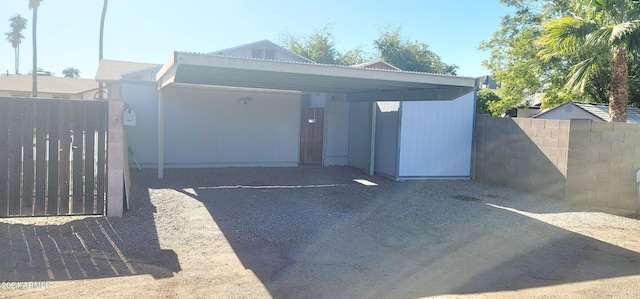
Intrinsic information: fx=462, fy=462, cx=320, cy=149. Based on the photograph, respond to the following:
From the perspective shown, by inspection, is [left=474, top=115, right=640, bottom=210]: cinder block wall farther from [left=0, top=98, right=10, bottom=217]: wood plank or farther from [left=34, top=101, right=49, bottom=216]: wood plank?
[left=0, top=98, right=10, bottom=217]: wood plank

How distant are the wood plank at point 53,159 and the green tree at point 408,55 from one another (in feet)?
116

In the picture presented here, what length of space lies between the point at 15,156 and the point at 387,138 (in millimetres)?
8314

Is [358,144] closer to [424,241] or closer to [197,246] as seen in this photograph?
[424,241]

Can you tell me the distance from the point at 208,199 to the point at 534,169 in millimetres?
6986

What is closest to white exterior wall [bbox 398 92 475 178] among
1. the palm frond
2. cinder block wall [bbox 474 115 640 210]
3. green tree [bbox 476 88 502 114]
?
cinder block wall [bbox 474 115 640 210]

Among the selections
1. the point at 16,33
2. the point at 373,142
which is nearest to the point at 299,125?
the point at 373,142

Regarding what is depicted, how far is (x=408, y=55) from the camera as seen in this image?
40344mm

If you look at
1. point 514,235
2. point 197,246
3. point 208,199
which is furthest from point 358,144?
point 197,246

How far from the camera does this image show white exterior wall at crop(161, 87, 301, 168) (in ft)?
41.5

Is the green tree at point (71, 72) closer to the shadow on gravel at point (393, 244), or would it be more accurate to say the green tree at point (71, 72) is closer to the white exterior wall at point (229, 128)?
the white exterior wall at point (229, 128)

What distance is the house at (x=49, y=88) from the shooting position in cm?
2917

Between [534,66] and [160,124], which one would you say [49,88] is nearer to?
[160,124]

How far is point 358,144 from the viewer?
547 inches

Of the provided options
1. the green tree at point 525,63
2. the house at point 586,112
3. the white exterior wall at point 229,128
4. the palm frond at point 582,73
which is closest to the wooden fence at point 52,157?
the white exterior wall at point 229,128
